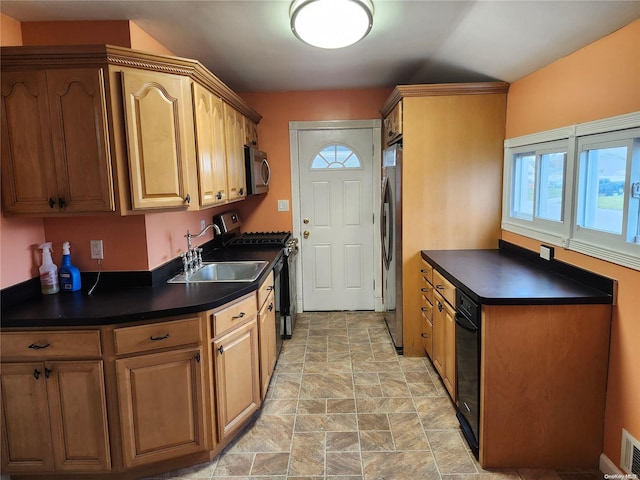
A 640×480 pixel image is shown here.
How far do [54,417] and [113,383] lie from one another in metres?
0.32

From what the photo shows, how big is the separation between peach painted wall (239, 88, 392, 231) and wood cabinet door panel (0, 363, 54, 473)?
8.92 ft

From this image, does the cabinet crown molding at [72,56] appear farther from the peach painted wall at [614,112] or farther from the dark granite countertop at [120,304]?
the peach painted wall at [614,112]

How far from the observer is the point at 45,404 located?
1874 mm

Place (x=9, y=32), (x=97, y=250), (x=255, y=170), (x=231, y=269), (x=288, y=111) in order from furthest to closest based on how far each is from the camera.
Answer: (x=288, y=111), (x=255, y=170), (x=231, y=269), (x=97, y=250), (x=9, y=32)

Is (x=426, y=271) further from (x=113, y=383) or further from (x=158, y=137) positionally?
(x=113, y=383)

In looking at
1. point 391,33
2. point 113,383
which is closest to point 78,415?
point 113,383

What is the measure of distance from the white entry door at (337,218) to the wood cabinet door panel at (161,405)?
2.47 metres

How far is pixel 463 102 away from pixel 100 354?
292 cm

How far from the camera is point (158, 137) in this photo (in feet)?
6.97

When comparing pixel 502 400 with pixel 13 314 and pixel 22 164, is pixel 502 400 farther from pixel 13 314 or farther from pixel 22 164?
pixel 22 164

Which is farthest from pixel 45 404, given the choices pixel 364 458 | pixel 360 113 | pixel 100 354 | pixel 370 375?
pixel 360 113

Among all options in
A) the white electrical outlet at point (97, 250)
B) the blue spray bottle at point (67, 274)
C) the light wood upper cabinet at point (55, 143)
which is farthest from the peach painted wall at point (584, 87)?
the blue spray bottle at point (67, 274)

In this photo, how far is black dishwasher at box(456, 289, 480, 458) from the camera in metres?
2.07

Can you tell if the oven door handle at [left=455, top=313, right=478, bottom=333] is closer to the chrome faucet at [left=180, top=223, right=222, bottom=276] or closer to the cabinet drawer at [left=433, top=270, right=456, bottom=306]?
the cabinet drawer at [left=433, top=270, right=456, bottom=306]
